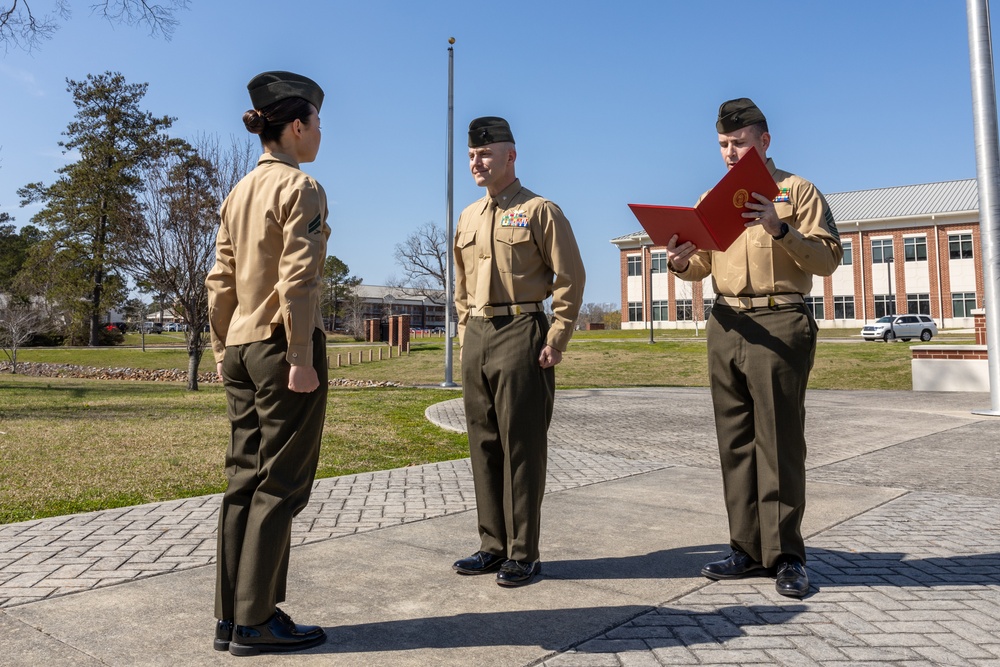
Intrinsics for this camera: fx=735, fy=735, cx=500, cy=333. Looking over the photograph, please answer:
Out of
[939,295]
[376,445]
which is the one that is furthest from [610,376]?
[939,295]

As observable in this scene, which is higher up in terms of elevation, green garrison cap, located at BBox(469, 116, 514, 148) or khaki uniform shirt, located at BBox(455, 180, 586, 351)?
green garrison cap, located at BBox(469, 116, 514, 148)

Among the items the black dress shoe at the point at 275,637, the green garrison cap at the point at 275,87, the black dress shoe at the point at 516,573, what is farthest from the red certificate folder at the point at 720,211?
the black dress shoe at the point at 275,637

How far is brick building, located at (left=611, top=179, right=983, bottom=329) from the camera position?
54.2m

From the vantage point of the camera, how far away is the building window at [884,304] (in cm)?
5675

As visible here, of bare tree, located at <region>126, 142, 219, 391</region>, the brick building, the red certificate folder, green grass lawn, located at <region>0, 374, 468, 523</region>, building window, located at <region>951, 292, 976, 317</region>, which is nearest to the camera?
the red certificate folder

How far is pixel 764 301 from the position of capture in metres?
3.63

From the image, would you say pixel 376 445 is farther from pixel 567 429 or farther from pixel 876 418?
pixel 876 418

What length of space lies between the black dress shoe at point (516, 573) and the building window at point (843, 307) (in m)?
61.3

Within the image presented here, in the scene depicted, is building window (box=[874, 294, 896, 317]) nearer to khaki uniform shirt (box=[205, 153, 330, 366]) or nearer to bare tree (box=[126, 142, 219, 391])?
bare tree (box=[126, 142, 219, 391])

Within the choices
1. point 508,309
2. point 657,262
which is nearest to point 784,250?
point 508,309

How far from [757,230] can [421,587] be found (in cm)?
241

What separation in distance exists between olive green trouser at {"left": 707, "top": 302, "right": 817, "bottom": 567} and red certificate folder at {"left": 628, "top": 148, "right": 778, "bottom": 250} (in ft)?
1.53

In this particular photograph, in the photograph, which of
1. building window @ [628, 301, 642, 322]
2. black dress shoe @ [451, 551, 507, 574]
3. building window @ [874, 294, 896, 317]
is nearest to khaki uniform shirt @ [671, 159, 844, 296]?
black dress shoe @ [451, 551, 507, 574]

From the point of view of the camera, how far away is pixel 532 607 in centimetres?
323
